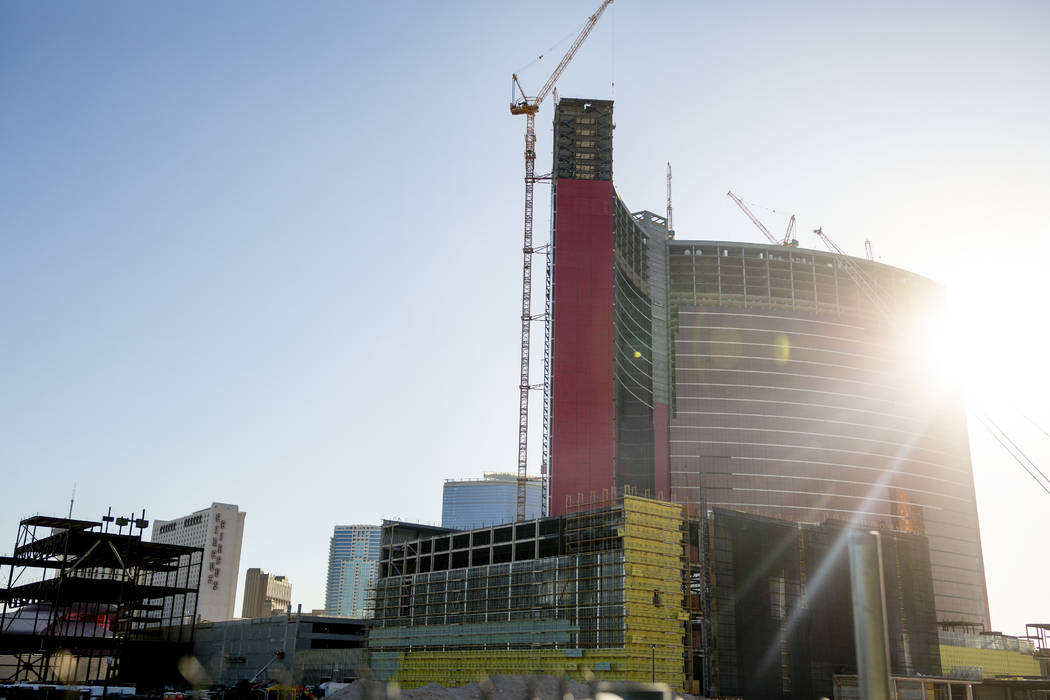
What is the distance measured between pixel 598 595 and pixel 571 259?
274 feet

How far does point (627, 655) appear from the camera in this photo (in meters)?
95.2

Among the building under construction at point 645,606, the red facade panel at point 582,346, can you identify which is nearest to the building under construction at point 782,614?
the building under construction at point 645,606

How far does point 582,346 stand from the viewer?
165500 mm

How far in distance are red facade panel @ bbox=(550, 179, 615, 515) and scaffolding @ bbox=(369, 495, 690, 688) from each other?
33.7 metres

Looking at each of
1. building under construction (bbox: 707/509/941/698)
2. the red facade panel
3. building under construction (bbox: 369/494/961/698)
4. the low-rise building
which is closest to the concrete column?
building under construction (bbox: 369/494/961/698)

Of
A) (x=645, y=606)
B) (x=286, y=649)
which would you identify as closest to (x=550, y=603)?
(x=645, y=606)

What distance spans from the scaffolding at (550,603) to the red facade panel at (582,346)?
33.7 m

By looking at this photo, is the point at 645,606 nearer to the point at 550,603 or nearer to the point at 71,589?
the point at 550,603

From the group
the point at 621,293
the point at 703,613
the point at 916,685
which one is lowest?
the point at 916,685

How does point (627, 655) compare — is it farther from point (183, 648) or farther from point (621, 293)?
point (621, 293)

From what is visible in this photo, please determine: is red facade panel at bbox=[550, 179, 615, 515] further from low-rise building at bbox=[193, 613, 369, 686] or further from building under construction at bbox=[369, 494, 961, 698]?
low-rise building at bbox=[193, 613, 369, 686]

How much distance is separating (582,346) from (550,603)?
2619 inches

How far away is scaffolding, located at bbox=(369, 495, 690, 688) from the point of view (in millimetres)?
98062

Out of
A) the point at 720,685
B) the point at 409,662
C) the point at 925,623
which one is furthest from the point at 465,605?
the point at 925,623
